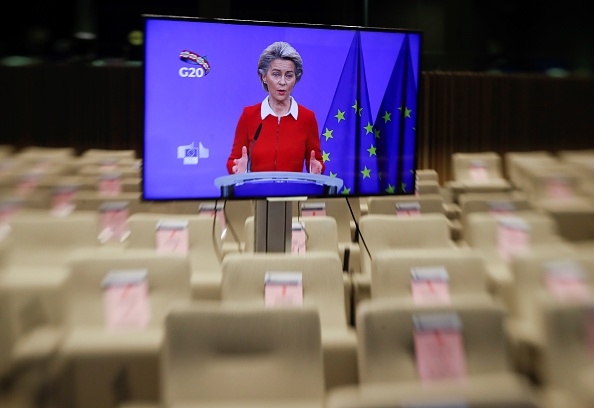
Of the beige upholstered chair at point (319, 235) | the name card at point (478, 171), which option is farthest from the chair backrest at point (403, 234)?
the name card at point (478, 171)

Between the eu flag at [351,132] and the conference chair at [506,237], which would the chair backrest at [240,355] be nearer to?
the eu flag at [351,132]

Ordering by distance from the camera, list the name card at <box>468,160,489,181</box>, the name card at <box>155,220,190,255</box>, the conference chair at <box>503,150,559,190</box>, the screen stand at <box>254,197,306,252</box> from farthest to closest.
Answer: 1. the name card at <box>468,160,489,181</box>
2. the conference chair at <box>503,150,559,190</box>
3. the name card at <box>155,220,190,255</box>
4. the screen stand at <box>254,197,306,252</box>

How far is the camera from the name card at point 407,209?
414 cm

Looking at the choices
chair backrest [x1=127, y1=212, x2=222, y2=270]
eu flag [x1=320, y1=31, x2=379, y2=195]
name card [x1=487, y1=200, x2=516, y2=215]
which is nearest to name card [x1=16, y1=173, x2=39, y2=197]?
chair backrest [x1=127, y1=212, x2=222, y2=270]

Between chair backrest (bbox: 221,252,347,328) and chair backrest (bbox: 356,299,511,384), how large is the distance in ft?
2.08

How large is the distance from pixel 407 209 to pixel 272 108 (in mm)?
1813

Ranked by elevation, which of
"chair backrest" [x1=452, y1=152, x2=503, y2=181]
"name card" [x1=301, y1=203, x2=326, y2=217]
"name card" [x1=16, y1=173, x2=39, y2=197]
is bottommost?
"name card" [x1=301, y1=203, x2=326, y2=217]

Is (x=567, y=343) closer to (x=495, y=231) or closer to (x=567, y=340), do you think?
(x=567, y=340)

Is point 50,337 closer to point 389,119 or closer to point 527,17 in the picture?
point 389,119

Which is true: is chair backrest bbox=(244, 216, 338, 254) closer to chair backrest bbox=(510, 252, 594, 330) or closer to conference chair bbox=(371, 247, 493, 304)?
conference chair bbox=(371, 247, 493, 304)

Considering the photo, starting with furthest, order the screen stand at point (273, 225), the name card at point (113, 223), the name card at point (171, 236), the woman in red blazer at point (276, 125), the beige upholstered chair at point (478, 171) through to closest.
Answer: the beige upholstered chair at point (478, 171) → the name card at point (113, 223) → the name card at point (171, 236) → the screen stand at point (273, 225) → the woman in red blazer at point (276, 125)

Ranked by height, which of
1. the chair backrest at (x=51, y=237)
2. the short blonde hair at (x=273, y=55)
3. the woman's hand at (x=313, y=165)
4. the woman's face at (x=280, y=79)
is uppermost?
the short blonde hair at (x=273, y=55)

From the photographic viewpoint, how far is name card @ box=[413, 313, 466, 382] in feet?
5.92

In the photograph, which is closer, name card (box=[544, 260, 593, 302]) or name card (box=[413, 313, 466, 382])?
name card (box=[413, 313, 466, 382])
